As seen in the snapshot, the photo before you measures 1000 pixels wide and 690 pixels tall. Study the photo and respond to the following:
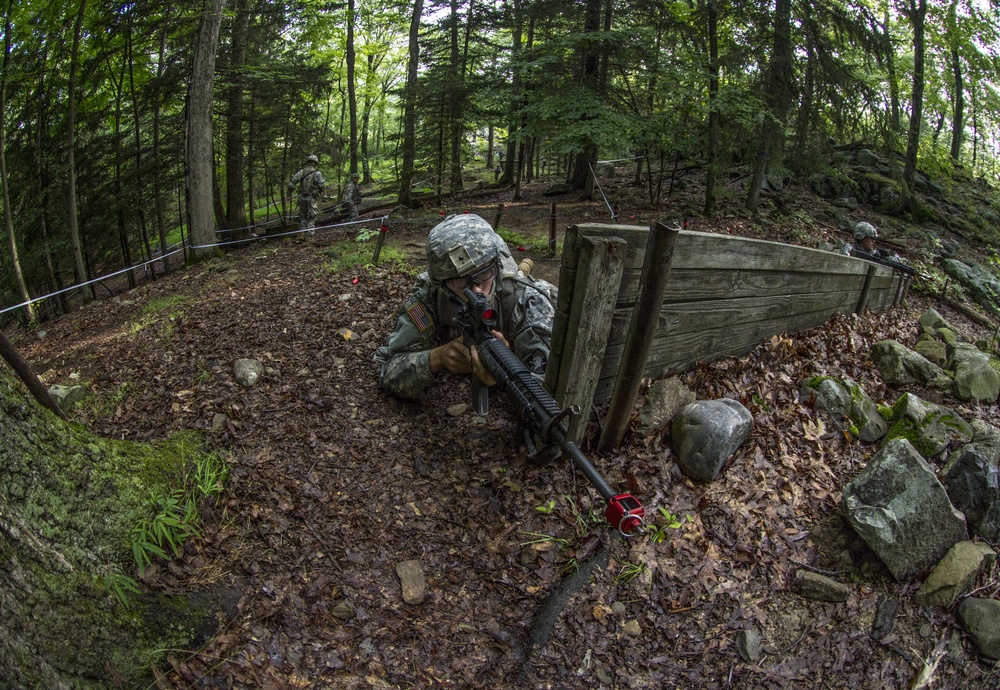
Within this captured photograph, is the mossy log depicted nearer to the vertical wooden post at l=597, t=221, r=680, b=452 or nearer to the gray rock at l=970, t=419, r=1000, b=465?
the vertical wooden post at l=597, t=221, r=680, b=452

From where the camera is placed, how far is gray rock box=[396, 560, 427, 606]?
2771 mm

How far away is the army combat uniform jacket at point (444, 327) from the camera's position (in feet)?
12.5

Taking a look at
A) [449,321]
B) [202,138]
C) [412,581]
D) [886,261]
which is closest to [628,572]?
[412,581]

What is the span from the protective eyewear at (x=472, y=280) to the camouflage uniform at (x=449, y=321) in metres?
0.06

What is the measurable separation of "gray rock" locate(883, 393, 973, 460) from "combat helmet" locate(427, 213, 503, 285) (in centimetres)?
316

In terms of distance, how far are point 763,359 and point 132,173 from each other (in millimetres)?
14895

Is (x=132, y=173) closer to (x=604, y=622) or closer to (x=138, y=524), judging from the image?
(x=138, y=524)

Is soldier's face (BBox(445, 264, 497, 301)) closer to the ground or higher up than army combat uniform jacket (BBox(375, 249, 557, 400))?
higher up

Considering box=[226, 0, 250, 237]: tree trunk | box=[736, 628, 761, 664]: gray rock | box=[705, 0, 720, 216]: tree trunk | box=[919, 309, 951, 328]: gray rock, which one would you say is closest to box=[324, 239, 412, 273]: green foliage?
box=[226, 0, 250, 237]: tree trunk

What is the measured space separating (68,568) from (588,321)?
2682mm

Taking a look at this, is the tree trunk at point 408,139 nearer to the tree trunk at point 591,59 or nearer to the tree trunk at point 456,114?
the tree trunk at point 456,114

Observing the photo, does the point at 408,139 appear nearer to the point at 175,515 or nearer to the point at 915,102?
the point at 175,515

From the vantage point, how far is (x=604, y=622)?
261 centimetres

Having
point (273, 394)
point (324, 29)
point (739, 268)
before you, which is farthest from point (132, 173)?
point (739, 268)
